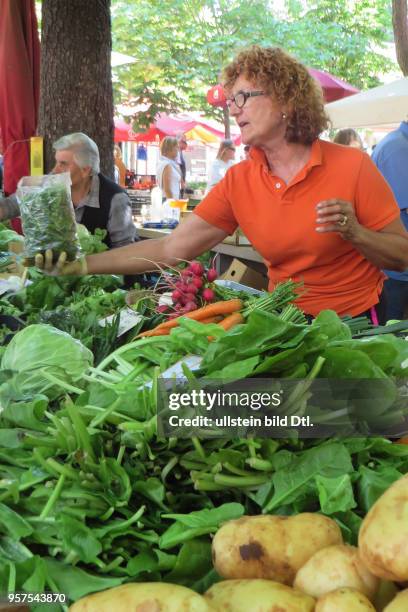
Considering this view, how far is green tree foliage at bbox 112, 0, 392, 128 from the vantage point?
13258 millimetres

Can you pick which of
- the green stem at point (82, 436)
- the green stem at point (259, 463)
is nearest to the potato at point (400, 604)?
the green stem at point (259, 463)

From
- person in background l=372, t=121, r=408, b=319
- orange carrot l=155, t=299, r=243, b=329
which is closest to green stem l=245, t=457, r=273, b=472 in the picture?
orange carrot l=155, t=299, r=243, b=329

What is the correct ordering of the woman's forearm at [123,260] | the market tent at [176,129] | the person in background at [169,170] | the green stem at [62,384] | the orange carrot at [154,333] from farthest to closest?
the market tent at [176,129], the person in background at [169,170], the woman's forearm at [123,260], the orange carrot at [154,333], the green stem at [62,384]

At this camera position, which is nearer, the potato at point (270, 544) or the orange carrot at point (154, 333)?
the potato at point (270, 544)

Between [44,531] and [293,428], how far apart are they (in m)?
0.48

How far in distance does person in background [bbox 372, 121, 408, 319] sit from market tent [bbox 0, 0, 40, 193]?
2.62 meters

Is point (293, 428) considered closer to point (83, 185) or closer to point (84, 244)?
point (84, 244)

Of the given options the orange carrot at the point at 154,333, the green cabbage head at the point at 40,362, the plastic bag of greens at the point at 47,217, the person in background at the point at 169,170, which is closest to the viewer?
the green cabbage head at the point at 40,362

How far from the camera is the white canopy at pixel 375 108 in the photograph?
4.86 m

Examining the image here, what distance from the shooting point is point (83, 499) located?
114 cm

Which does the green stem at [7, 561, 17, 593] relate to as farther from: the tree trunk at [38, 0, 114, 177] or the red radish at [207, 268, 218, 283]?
the tree trunk at [38, 0, 114, 177]

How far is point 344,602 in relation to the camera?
819 mm

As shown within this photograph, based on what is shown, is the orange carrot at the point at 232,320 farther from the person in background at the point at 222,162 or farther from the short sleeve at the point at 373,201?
the person in background at the point at 222,162

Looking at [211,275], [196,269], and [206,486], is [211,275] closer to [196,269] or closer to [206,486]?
[196,269]
